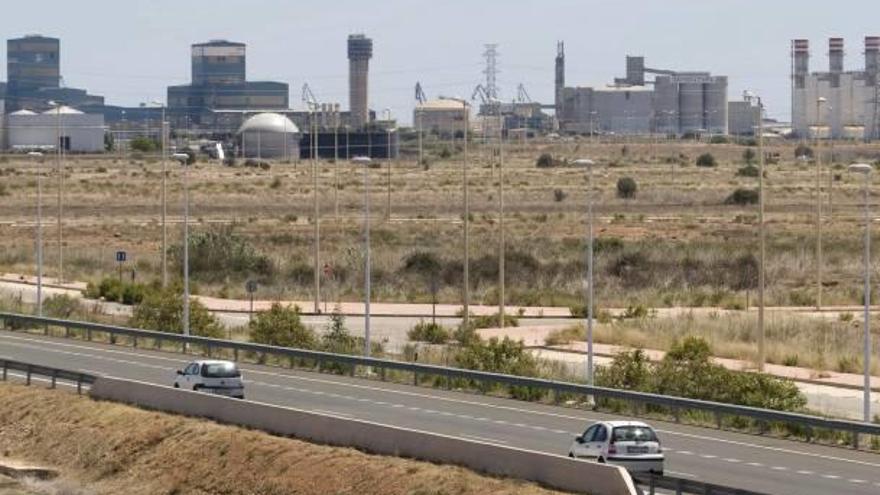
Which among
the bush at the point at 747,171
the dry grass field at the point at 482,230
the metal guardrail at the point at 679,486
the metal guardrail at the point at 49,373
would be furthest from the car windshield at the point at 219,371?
the bush at the point at 747,171

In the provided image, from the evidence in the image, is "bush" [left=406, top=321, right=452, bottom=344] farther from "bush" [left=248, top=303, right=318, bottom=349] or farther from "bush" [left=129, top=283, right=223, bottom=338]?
"bush" [left=129, top=283, right=223, bottom=338]

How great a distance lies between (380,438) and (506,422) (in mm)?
4724

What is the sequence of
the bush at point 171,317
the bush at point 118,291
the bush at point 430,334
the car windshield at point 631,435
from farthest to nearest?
the bush at point 118,291
the bush at point 430,334
the bush at point 171,317
the car windshield at point 631,435

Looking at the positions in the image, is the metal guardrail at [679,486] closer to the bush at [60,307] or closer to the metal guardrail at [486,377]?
the metal guardrail at [486,377]

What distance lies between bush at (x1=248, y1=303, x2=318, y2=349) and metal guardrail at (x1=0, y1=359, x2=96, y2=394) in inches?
358

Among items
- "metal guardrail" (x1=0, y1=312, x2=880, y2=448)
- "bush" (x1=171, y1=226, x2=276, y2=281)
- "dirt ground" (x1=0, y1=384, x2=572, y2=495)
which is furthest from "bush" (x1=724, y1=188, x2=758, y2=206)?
"dirt ground" (x1=0, y1=384, x2=572, y2=495)

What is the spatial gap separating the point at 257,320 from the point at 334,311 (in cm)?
1187

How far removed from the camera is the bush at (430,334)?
59144 millimetres

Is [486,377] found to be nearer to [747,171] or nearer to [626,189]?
[626,189]

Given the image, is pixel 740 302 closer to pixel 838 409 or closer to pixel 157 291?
pixel 157 291

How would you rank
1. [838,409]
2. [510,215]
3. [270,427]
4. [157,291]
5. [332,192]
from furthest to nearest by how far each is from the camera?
[332,192] < [510,215] < [157,291] < [838,409] < [270,427]

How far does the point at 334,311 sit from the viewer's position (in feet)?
226

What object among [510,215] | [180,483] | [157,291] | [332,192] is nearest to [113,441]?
[180,483]

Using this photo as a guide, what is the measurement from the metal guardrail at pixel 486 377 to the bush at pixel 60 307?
4.11 meters
